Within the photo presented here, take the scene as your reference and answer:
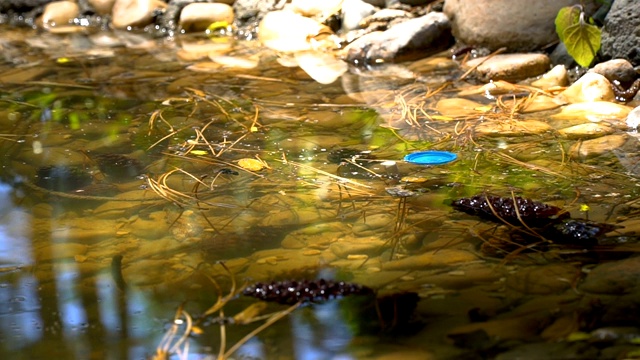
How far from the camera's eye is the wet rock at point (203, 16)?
6.46m

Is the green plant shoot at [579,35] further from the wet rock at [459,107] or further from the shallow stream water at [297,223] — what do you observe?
the wet rock at [459,107]

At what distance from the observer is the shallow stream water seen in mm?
1832

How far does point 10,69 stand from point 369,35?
245cm

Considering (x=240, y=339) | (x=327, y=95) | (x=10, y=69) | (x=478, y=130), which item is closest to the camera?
(x=240, y=339)

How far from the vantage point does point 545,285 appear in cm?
200

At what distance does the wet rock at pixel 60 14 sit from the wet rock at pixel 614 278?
6224 millimetres

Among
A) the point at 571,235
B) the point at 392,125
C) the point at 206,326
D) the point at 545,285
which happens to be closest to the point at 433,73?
the point at 392,125

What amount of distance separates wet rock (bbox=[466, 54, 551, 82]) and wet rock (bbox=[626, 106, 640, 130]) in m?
0.99

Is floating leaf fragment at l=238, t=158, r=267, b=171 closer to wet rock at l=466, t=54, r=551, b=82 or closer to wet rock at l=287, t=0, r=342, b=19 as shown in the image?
wet rock at l=466, t=54, r=551, b=82

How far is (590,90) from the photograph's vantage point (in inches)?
155

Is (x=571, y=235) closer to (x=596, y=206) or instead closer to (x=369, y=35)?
(x=596, y=206)

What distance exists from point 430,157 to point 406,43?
2117 mm

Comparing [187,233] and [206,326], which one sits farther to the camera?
[187,233]

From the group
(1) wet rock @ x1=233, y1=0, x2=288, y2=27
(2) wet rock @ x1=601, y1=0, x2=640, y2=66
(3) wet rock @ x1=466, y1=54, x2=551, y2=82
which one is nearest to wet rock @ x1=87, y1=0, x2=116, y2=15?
(1) wet rock @ x1=233, y1=0, x2=288, y2=27
